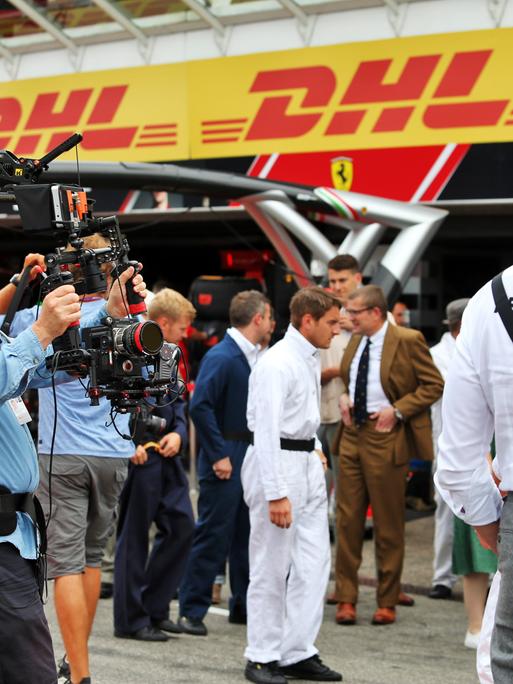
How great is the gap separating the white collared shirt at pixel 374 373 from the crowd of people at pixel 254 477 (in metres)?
0.01

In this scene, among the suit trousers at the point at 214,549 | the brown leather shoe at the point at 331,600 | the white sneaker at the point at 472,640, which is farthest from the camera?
the brown leather shoe at the point at 331,600

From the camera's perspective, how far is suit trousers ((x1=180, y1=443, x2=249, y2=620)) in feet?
23.6

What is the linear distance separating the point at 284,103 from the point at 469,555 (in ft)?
24.2

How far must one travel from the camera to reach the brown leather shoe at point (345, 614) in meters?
7.43

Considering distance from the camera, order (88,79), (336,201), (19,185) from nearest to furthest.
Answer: (19,185), (336,201), (88,79)

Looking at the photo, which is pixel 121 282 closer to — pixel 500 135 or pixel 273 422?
pixel 273 422

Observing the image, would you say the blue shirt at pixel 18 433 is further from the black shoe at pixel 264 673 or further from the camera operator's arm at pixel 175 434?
the camera operator's arm at pixel 175 434

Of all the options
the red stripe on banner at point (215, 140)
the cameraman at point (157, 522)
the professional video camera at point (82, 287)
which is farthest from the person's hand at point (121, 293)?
the red stripe on banner at point (215, 140)

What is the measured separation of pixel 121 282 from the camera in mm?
4445

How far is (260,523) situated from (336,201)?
512 centimetres

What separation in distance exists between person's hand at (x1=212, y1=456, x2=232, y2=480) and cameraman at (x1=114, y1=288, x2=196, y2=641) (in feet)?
0.69

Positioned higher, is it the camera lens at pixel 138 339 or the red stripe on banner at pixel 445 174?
the red stripe on banner at pixel 445 174

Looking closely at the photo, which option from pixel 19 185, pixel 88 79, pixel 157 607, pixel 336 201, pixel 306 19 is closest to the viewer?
pixel 19 185

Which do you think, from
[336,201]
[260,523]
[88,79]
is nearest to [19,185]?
[260,523]
